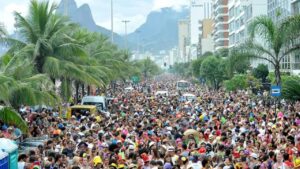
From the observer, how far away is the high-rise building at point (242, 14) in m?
79.0

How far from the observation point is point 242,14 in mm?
92312

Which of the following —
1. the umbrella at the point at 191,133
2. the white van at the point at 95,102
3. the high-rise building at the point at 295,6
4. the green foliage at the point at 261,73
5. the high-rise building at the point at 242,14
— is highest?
the high-rise building at the point at 242,14

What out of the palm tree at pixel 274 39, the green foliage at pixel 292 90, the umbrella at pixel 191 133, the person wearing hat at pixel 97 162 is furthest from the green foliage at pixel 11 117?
the green foliage at pixel 292 90

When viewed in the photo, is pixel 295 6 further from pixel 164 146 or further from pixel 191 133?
pixel 164 146

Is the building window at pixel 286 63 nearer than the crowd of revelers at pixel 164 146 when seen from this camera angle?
No

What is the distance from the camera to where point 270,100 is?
40.6 meters

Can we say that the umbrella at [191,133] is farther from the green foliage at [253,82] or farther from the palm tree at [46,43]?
the green foliage at [253,82]

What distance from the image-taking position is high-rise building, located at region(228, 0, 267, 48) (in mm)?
79000

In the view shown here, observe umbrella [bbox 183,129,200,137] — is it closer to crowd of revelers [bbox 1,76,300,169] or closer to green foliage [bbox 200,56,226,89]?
crowd of revelers [bbox 1,76,300,169]

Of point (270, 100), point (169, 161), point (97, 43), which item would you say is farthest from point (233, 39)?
point (169, 161)

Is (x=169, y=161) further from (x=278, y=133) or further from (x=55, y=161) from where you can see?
(x=278, y=133)

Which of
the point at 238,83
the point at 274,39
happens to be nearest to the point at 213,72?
the point at 238,83

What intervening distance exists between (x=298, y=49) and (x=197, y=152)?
15372 mm

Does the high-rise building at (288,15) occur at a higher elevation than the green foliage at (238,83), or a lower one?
higher
